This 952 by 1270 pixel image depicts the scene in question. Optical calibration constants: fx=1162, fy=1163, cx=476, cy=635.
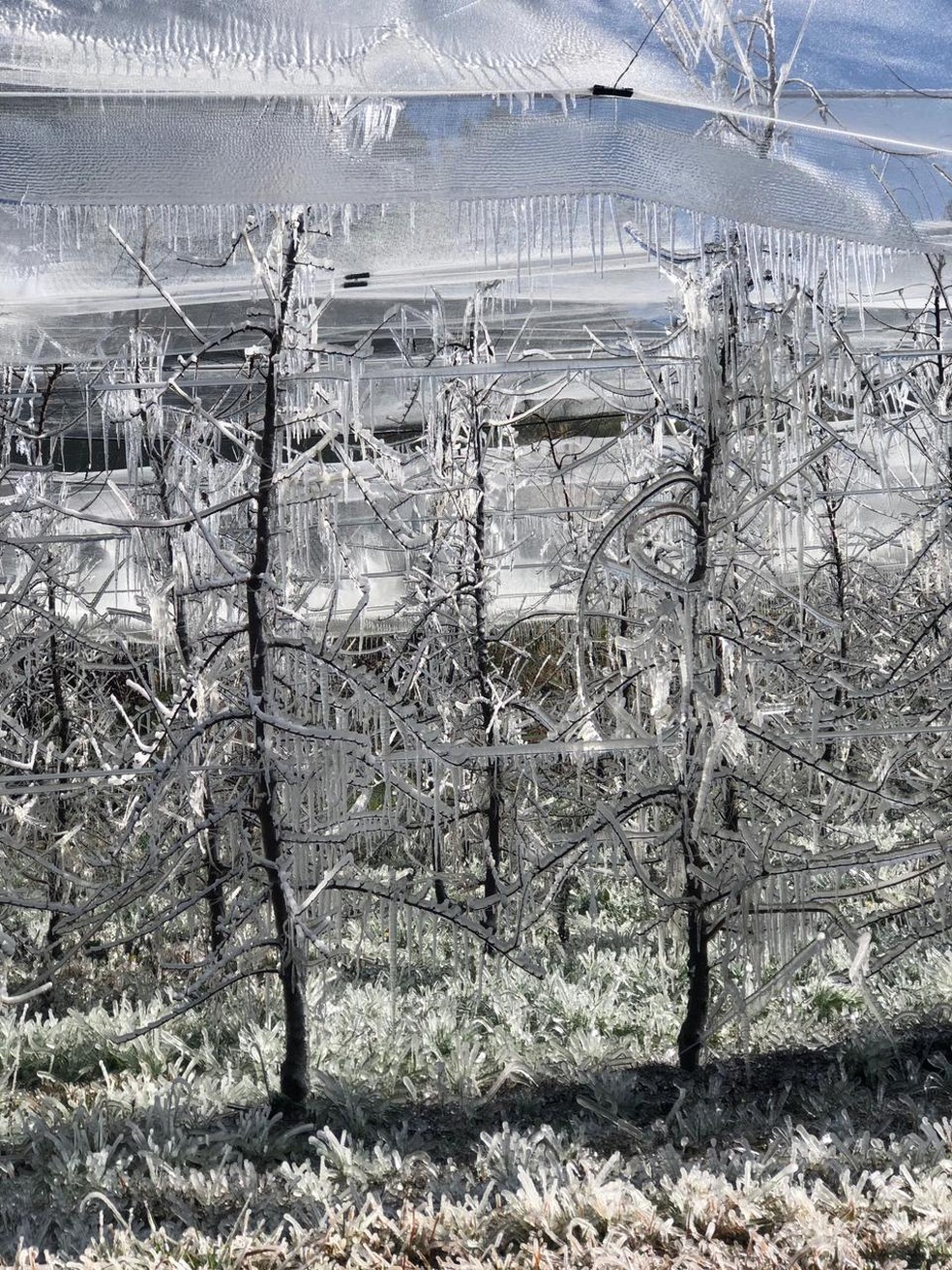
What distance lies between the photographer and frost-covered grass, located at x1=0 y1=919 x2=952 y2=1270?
11.5ft

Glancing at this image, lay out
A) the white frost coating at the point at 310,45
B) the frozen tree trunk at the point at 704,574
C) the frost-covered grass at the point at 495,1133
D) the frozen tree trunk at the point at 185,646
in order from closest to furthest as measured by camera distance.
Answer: the white frost coating at the point at 310,45
the frost-covered grass at the point at 495,1133
the frozen tree trunk at the point at 704,574
the frozen tree trunk at the point at 185,646

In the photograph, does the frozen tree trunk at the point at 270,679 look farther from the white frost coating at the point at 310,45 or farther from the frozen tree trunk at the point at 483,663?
the frozen tree trunk at the point at 483,663

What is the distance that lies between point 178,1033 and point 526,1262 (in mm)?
3101

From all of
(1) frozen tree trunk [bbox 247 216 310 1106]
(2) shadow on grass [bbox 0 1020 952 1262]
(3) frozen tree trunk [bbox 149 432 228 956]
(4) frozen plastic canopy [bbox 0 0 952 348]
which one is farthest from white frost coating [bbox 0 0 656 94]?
(2) shadow on grass [bbox 0 1020 952 1262]

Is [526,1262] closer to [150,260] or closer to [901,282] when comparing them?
[150,260]

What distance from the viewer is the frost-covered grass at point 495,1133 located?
3502mm

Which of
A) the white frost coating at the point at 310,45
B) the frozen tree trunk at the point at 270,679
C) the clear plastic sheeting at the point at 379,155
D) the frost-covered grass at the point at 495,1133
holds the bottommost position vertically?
the frost-covered grass at the point at 495,1133

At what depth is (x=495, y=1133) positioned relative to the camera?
4523mm

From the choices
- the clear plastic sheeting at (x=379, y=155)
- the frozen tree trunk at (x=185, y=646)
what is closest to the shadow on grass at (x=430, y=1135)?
the frozen tree trunk at (x=185, y=646)

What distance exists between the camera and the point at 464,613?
716 cm

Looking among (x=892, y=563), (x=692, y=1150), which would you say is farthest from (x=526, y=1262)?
(x=892, y=563)

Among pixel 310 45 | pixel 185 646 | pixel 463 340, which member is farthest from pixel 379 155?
pixel 185 646

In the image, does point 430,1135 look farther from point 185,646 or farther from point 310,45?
point 310,45

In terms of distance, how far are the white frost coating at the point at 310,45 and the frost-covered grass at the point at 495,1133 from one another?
3228 millimetres
